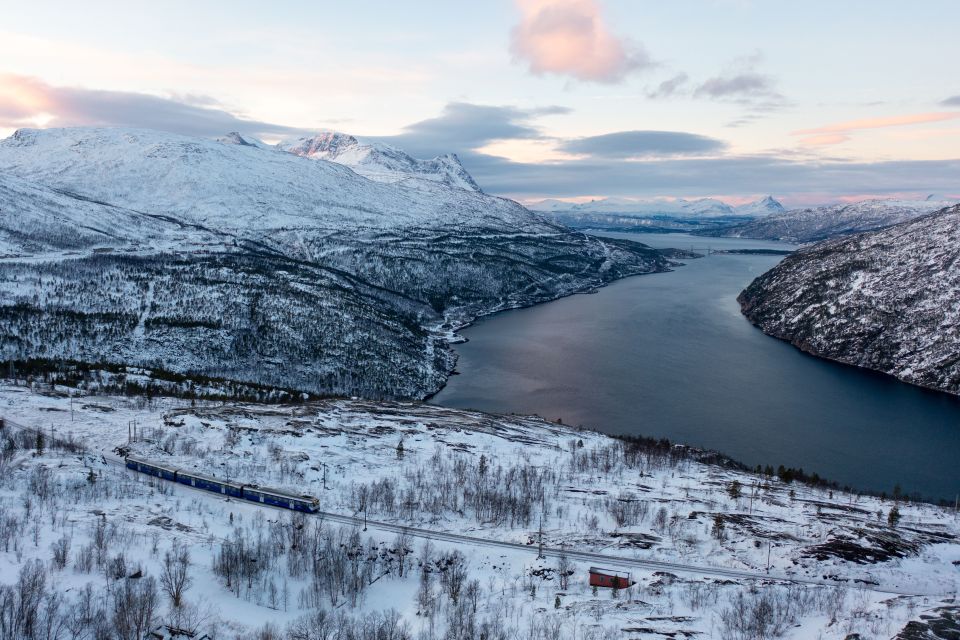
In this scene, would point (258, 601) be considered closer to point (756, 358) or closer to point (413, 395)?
point (413, 395)

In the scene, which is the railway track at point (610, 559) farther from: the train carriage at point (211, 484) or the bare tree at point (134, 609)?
the bare tree at point (134, 609)

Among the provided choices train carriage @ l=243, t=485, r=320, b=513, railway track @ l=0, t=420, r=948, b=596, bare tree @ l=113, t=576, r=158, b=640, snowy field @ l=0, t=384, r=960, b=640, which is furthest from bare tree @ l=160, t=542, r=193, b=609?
railway track @ l=0, t=420, r=948, b=596

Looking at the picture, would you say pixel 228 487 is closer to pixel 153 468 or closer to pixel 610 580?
pixel 153 468

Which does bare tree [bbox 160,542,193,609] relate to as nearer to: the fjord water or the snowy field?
the snowy field

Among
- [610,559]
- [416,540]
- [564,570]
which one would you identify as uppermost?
[564,570]

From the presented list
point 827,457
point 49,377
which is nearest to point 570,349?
point 827,457

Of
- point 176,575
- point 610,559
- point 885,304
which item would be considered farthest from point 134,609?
point 885,304
